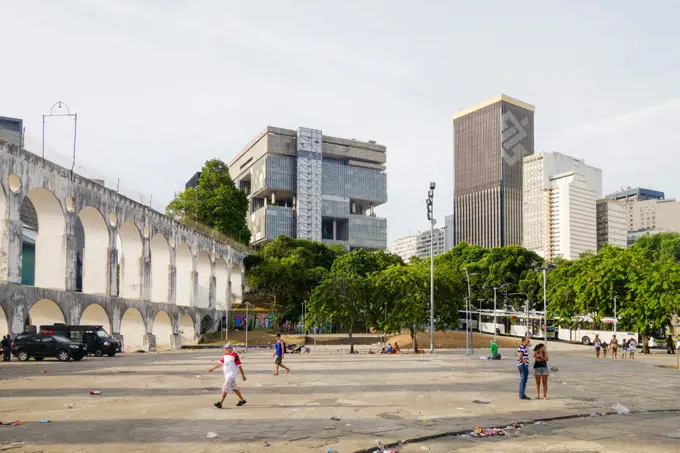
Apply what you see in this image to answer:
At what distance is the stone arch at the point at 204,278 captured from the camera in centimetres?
7962

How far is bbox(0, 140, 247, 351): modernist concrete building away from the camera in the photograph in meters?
39.3

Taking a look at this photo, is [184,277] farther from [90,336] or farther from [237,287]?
[90,336]

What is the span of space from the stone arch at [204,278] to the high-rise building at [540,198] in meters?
134

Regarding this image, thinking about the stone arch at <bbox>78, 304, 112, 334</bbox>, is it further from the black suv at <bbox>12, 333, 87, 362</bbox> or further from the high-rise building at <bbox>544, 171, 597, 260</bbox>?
the high-rise building at <bbox>544, 171, 597, 260</bbox>

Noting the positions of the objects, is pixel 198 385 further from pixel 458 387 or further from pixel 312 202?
pixel 312 202

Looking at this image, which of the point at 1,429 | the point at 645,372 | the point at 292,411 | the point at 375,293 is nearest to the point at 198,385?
the point at 292,411

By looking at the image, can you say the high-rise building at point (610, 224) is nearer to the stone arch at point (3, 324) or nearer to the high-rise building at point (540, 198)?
the high-rise building at point (540, 198)

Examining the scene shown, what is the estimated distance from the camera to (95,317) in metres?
50.2

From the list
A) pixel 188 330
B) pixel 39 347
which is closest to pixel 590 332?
pixel 188 330

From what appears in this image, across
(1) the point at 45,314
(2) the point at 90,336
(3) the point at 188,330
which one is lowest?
(3) the point at 188,330

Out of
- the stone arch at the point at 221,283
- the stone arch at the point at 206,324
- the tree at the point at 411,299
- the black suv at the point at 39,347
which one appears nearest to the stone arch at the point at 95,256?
the black suv at the point at 39,347

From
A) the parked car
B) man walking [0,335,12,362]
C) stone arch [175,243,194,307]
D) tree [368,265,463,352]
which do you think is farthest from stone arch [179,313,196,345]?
man walking [0,335,12,362]

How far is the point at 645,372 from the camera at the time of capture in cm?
3183

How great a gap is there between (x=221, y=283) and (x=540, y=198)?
130 metres
